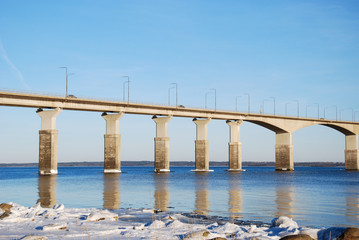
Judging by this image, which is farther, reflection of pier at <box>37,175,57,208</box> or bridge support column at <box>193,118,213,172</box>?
bridge support column at <box>193,118,213,172</box>

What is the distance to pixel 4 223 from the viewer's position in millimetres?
14805

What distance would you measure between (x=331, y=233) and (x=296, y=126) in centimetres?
10214

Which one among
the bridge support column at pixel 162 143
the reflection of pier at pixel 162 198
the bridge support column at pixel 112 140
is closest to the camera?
the reflection of pier at pixel 162 198

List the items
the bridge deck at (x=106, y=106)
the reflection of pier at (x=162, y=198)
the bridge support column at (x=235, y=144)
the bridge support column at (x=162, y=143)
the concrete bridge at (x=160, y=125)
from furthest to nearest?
the bridge support column at (x=235, y=144), the bridge support column at (x=162, y=143), the concrete bridge at (x=160, y=125), the bridge deck at (x=106, y=106), the reflection of pier at (x=162, y=198)

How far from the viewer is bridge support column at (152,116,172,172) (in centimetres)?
8288

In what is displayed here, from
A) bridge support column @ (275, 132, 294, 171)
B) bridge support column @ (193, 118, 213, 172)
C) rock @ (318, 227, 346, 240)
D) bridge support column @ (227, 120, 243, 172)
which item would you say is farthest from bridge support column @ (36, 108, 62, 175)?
bridge support column @ (275, 132, 294, 171)

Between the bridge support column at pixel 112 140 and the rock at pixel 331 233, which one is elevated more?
the bridge support column at pixel 112 140

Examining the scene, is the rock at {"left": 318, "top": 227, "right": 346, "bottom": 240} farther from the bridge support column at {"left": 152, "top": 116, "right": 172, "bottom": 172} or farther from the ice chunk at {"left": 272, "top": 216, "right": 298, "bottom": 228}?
the bridge support column at {"left": 152, "top": 116, "right": 172, "bottom": 172}

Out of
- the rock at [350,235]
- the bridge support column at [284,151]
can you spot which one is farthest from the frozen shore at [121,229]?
the bridge support column at [284,151]

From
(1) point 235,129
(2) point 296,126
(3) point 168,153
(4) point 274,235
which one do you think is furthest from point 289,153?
(4) point 274,235

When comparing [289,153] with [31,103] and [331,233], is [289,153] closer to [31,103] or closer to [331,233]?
[31,103]

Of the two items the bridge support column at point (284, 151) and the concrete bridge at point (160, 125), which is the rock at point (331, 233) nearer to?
the concrete bridge at point (160, 125)

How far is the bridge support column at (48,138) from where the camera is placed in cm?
6669

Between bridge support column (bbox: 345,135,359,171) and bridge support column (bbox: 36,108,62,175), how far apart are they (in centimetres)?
9525
